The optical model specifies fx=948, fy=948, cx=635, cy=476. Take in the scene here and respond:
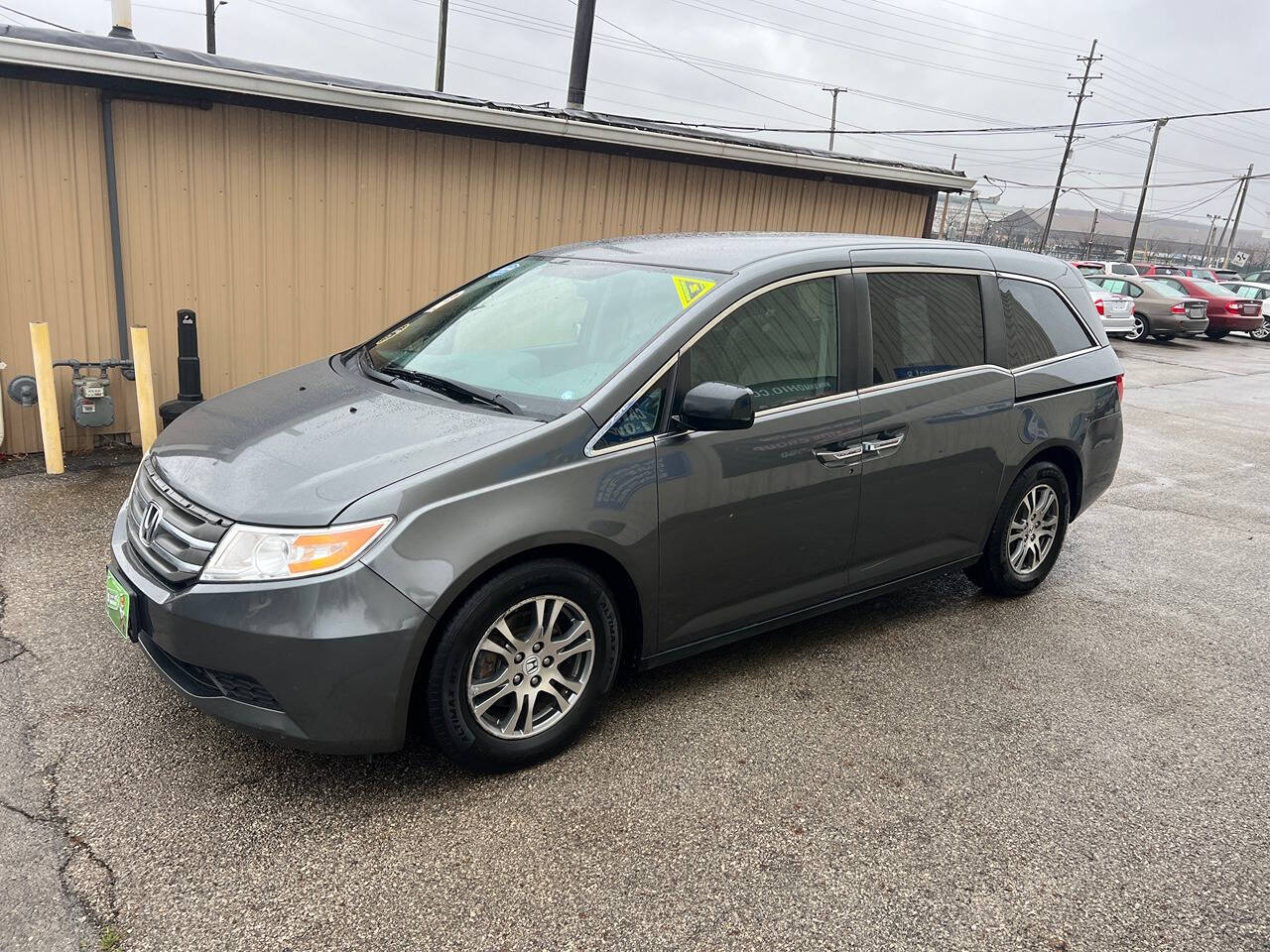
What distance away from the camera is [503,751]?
3.02 meters

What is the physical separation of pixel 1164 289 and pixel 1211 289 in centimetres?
233

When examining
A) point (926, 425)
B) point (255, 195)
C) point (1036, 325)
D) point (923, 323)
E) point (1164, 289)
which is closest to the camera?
point (926, 425)

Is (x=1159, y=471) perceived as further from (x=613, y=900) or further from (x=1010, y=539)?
(x=613, y=900)

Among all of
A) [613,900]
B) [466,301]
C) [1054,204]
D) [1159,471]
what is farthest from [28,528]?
[1054,204]

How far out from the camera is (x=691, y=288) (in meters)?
3.52

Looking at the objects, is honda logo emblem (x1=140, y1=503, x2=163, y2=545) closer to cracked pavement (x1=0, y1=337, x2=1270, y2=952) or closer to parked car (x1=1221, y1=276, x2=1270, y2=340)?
cracked pavement (x1=0, y1=337, x2=1270, y2=952)

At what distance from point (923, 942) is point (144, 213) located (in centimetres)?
634

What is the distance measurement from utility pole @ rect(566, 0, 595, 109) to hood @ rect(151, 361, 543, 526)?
9.99 metres

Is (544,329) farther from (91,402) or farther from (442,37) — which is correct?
(442,37)

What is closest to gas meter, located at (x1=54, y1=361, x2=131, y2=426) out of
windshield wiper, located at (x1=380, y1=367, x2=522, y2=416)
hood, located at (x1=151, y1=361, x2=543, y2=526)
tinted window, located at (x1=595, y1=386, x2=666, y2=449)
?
hood, located at (x1=151, y1=361, x2=543, y2=526)

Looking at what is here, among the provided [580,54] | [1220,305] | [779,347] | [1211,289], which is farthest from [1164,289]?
[779,347]

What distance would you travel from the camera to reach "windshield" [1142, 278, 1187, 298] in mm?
20891

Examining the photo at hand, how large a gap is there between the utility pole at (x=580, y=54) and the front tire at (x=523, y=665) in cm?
1077

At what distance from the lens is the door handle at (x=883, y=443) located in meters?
3.79
